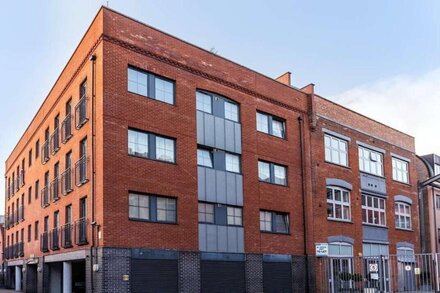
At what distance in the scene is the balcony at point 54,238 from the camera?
80.5 ft

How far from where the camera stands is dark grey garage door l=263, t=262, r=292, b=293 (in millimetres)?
24969

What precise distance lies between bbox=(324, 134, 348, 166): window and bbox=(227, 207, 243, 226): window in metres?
7.95

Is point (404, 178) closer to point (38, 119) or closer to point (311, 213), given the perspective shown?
point (311, 213)

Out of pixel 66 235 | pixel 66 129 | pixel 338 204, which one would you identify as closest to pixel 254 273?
pixel 338 204

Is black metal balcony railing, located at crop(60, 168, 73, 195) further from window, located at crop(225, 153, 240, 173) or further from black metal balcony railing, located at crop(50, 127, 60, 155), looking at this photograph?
window, located at crop(225, 153, 240, 173)

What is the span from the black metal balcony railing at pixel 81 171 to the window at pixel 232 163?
636 cm

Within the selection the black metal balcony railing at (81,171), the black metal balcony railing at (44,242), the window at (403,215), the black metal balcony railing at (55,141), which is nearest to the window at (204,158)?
the black metal balcony railing at (81,171)

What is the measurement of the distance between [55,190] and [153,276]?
8614mm

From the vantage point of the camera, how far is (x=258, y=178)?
1011 inches

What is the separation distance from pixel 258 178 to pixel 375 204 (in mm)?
10947

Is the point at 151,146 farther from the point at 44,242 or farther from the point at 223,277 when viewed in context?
the point at 44,242

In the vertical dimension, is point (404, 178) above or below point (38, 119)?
below

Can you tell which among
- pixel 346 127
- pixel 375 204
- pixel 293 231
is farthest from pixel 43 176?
pixel 375 204

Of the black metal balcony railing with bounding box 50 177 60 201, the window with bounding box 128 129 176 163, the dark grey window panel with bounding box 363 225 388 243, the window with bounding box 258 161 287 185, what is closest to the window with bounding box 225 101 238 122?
the window with bounding box 258 161 287 185
